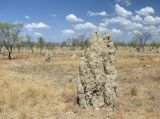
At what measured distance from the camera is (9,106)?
647 inches

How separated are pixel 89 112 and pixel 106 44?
13.4ft

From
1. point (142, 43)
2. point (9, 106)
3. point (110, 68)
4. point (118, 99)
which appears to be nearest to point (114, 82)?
point (110, 68)

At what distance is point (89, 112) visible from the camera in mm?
15625

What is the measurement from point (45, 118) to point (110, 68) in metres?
4.58

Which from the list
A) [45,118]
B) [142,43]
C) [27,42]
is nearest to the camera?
[45,118]

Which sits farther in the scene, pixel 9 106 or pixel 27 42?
pixel 27 42

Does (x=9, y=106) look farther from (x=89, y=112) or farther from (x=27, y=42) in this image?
(x=27, y=42)

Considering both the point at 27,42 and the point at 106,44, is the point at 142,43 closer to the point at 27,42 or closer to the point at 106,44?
the point at 27,42

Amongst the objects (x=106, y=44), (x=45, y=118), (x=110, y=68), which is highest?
(x=106, y=44)

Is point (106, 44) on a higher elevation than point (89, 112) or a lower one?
higher

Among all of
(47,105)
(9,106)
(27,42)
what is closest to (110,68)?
(47,105)

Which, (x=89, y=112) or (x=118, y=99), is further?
(x=118, y=99)

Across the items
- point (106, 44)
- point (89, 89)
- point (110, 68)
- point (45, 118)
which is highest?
point (106, 44)

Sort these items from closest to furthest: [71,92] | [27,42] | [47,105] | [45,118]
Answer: [45,118]
[47,105]
[71,92]
[27,42]
